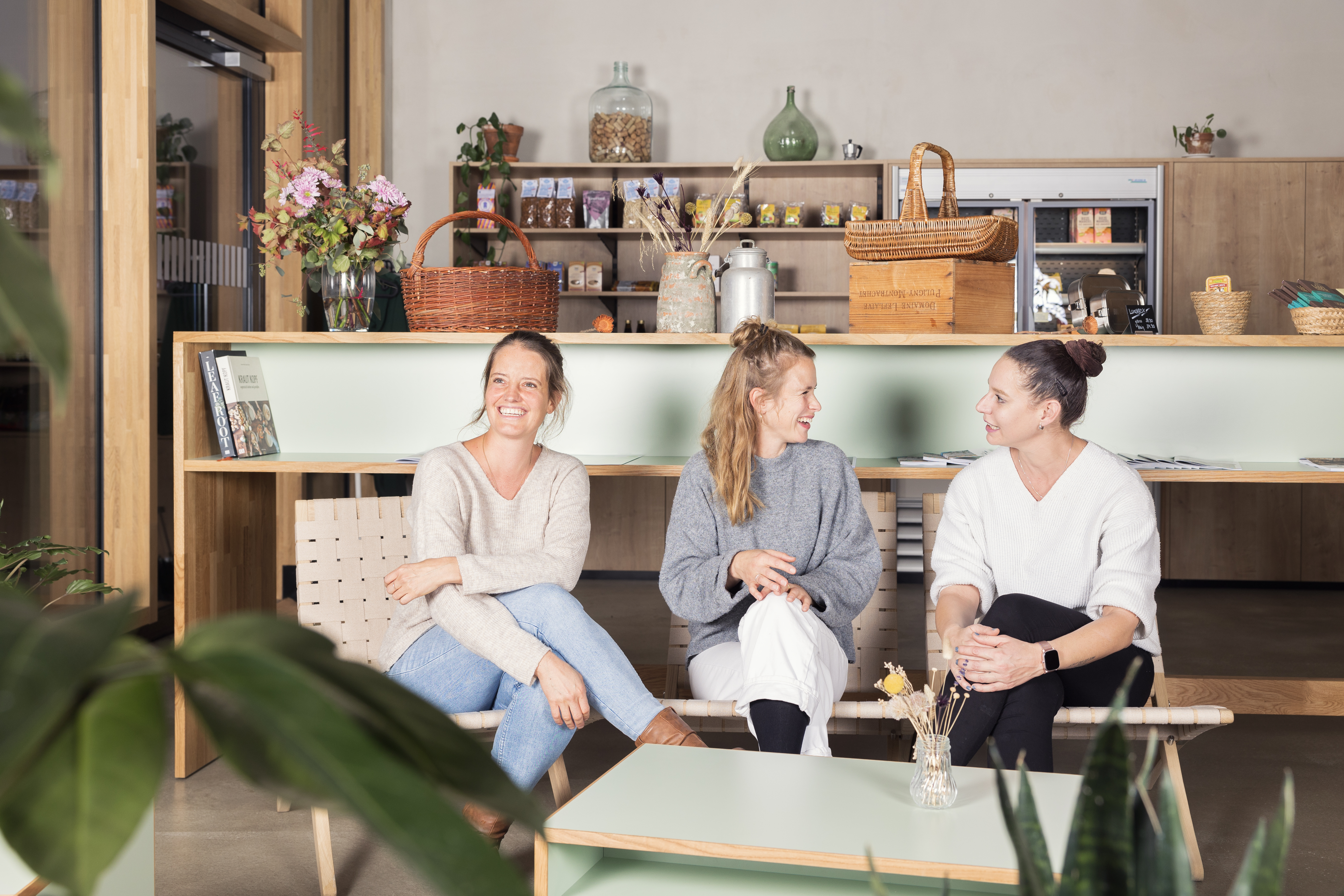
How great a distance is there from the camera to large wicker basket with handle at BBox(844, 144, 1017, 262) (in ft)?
9.50

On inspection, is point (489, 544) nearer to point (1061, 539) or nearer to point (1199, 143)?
point (1061, 539)

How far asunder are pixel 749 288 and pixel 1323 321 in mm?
1422

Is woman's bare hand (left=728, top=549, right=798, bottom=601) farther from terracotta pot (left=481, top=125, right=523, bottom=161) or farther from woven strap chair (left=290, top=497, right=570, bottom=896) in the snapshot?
terracotta pot (left=481, top=125, right=523, bottom=161)

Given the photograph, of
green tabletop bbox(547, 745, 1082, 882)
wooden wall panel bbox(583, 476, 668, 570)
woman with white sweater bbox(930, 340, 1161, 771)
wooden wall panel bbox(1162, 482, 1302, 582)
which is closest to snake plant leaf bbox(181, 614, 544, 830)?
green tabletop bbox(547, 745, 1082, 882)

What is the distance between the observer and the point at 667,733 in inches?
89.2

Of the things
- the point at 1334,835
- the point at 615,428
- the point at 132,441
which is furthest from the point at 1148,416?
the point at 132,441

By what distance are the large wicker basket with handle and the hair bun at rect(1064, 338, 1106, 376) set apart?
17.7 inches

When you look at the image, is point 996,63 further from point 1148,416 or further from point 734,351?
point 734,351

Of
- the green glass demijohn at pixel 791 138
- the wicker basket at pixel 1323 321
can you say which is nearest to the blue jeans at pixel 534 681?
the wicker basket at pixel 1323 321

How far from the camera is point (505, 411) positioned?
2516mm

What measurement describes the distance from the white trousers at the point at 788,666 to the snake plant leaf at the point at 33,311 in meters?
2.01

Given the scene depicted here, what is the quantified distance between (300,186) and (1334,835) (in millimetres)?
2867

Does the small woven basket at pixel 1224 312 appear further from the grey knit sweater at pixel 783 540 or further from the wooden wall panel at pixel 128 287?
the wooden wall panel at pixel 128 287

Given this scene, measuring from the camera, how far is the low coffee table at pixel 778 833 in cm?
152
